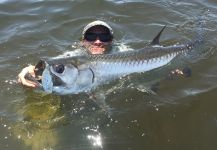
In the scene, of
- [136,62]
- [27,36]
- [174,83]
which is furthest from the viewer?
[27,36]

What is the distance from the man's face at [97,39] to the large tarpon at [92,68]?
42.9 inches

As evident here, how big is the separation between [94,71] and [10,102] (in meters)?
1.88

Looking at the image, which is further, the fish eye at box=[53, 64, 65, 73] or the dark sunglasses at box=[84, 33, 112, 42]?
the dark sunglasses at box=[84, 33, 112, 42]

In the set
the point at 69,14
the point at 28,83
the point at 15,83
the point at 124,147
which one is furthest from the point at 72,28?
the point at 124,147

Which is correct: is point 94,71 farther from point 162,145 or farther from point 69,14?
point 69,14

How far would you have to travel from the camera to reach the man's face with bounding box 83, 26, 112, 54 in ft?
25.5

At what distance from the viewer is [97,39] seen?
7840 mm

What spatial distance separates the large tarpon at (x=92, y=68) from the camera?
5.89 meters

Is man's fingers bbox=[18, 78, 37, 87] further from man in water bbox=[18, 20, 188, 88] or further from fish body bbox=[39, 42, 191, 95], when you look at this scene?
man in water bbox=[18, 20, 188, 88]

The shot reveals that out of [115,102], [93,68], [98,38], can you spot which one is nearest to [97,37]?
[98,38]

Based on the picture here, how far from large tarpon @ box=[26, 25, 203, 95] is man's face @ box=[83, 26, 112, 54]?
109cm

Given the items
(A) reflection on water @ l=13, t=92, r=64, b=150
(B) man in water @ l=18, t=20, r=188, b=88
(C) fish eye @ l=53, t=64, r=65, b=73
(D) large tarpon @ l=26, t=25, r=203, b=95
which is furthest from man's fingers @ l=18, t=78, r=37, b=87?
(B) man in water @ l=18, t=20, r=188, b=88

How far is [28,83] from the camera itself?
21.8 ft

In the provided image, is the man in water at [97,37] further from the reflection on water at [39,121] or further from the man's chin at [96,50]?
the reflection on water at [39,121]
